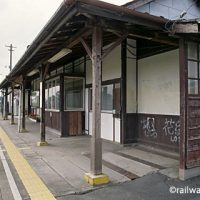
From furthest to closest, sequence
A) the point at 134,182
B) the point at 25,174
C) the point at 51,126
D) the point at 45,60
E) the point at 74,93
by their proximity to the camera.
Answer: the point at 51,126, the point at 74,93, the point at 45,60, the point at 25,174, the point at 134,182

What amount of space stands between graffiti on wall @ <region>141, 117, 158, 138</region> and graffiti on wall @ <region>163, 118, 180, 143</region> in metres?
0.52

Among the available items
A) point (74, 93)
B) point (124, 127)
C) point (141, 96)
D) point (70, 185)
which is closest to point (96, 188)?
point (70, 185)

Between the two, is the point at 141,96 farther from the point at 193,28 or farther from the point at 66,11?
the point at 66,11

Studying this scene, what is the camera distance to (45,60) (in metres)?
9.15

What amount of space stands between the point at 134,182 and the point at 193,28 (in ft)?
10.7

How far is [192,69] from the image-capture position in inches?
235

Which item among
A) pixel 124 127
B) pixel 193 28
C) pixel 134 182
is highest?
pixel 193 28

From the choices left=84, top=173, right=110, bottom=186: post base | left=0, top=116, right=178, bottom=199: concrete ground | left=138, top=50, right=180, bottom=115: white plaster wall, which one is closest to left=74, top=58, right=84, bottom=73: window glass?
left=138, top=50, right=180, bottom=115: white plaster wall

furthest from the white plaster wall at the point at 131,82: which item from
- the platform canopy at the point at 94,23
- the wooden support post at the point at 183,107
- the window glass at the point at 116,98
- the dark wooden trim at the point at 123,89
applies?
the wooden support post at the point at 183,107

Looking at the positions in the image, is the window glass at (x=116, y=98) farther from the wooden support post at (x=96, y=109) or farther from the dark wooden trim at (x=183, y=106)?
the wooden support post at (x=96, y=109)

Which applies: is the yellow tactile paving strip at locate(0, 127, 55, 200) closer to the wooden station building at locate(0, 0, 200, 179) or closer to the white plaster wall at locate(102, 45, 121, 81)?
the wooden station building at locate(0, 0, 200, 179)

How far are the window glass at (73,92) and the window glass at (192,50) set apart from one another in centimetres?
730

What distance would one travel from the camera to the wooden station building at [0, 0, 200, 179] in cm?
539

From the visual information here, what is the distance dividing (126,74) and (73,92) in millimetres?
3910
